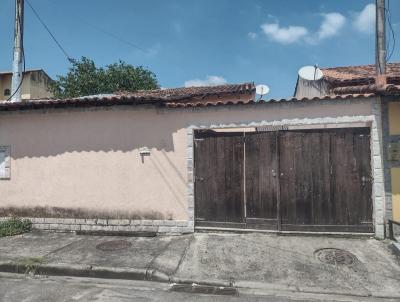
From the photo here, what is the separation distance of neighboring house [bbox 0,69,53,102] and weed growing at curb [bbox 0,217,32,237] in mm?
18628

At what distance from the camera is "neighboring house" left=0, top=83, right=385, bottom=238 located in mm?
6996

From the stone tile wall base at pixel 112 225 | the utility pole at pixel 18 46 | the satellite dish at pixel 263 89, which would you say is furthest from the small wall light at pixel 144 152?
the utility pole at pixel 18 46

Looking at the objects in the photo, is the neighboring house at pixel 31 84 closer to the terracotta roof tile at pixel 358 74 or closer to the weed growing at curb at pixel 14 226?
the weed growing at curb at pixel 14 226

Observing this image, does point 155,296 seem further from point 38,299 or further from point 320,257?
point 320,257

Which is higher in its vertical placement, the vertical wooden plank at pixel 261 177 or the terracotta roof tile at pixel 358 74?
the terracotta roof tile at pixel 358 74

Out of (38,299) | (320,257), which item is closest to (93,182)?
(38,299)

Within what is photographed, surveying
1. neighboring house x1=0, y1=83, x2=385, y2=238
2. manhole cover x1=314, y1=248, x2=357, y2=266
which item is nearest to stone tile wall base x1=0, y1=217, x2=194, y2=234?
neighboring house x1=0, y1=83, x2=385, y2=238

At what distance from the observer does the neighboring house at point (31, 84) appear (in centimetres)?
2455

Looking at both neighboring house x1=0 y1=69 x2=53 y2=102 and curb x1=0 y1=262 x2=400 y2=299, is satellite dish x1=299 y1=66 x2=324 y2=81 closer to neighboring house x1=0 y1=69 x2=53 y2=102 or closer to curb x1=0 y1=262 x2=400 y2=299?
curb x1=0 y1=262 x2=400 y2=299

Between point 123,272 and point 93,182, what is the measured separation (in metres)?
3.02

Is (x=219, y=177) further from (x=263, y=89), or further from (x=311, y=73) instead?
(x=311, y=73)

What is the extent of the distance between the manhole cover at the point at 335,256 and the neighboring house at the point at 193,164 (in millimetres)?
858

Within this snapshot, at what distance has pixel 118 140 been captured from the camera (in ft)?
26.0

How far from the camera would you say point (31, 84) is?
24828mm
